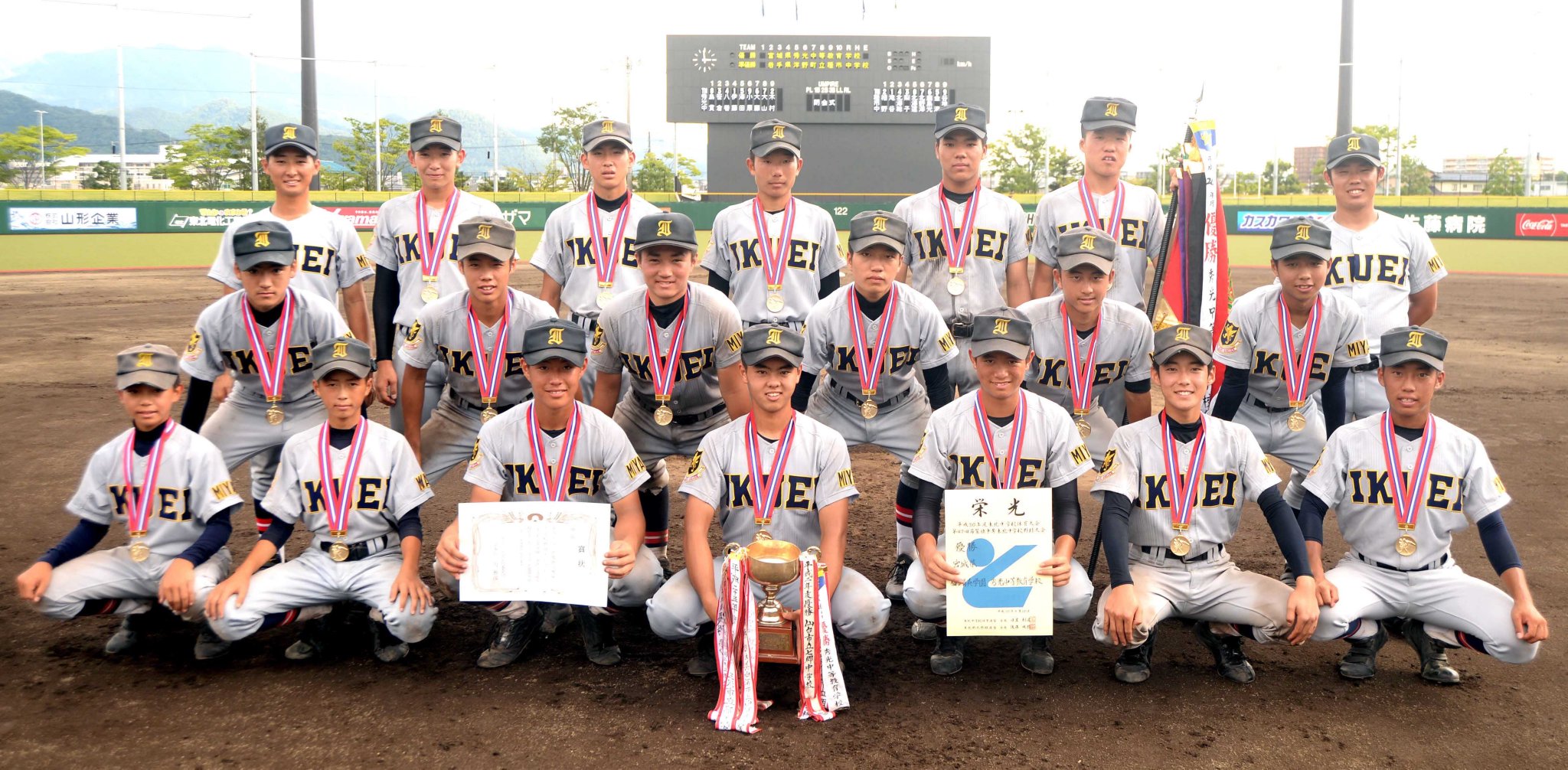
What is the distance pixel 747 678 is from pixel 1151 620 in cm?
177

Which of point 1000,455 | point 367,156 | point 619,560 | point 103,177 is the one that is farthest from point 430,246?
point 367,156

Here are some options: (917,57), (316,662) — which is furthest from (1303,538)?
(917,57)

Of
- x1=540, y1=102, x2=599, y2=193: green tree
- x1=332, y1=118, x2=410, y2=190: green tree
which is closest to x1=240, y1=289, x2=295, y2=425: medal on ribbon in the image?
x1=332, y1=118, x2=410, y2=190: green tree

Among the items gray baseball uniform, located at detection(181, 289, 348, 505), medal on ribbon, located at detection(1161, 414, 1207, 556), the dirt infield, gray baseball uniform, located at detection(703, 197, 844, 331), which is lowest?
the dirt infield

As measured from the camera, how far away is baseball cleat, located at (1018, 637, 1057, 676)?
5.13 m

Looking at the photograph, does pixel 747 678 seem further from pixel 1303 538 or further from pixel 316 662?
pixel 1303 538

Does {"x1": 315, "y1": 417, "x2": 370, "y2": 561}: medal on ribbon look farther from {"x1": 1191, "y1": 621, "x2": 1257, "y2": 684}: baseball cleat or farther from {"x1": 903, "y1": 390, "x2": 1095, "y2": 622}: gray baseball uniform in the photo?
{"x1": 1191, "y1": 621, "x2": 1257, "y2": 684}: baseball cleat

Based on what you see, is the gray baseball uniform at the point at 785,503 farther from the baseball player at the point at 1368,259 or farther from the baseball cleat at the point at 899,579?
the baseball player at the point at 1368,259

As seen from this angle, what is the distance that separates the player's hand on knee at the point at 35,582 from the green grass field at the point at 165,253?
84.2 ft

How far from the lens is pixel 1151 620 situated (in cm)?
492

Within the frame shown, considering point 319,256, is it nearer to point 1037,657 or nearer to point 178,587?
point 178,587

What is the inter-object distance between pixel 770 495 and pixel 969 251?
8.30ft

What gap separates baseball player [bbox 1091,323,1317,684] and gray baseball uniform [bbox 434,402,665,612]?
84.4 inches

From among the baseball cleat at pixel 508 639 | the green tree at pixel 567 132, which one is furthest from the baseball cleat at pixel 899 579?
the green tree at pixel 567 132
